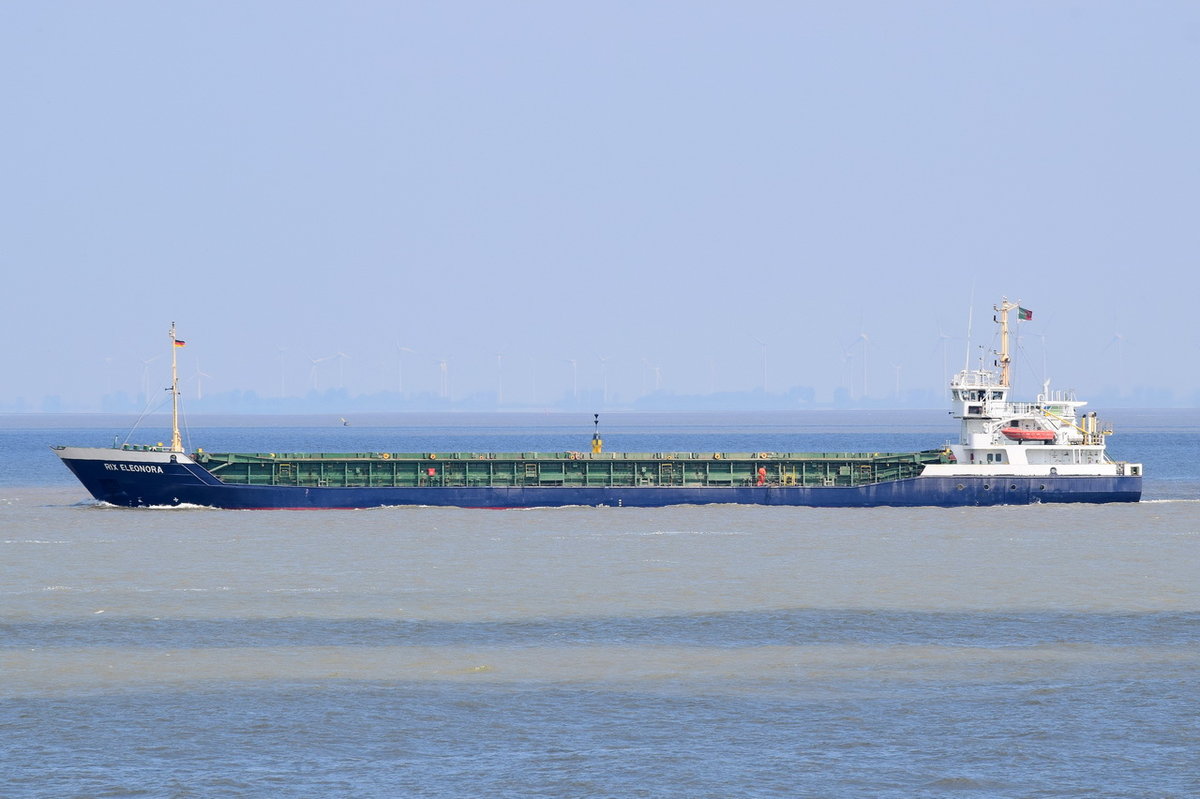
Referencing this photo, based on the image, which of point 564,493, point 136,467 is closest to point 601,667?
point 564,493

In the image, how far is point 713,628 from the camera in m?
46.6

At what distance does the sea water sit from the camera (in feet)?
98.8

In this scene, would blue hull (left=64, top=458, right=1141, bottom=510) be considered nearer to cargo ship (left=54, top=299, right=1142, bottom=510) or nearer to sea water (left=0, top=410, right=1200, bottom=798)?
cargo ship (left=54, top=299, right=1142, bottom=510)

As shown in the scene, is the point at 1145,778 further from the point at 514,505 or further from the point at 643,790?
the point at 514,505

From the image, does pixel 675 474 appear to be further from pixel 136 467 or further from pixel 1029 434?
pixel 136 467

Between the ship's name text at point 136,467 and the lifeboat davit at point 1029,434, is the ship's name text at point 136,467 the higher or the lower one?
the lower one

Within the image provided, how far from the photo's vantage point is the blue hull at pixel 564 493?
89.6 m

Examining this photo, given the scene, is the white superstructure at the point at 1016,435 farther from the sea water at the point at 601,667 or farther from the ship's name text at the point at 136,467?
the ship's name text at the point at 136,467

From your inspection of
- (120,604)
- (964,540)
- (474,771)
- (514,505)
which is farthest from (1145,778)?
(514,505)

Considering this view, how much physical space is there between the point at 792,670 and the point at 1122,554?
110 ft

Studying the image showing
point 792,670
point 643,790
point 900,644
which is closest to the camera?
point 643,790

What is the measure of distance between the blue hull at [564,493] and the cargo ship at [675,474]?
8cm

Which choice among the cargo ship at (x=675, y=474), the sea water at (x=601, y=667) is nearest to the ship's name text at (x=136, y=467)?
the cargo ship at (x=675, y=474)

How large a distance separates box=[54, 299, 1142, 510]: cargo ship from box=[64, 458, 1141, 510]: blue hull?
3.2 inches
